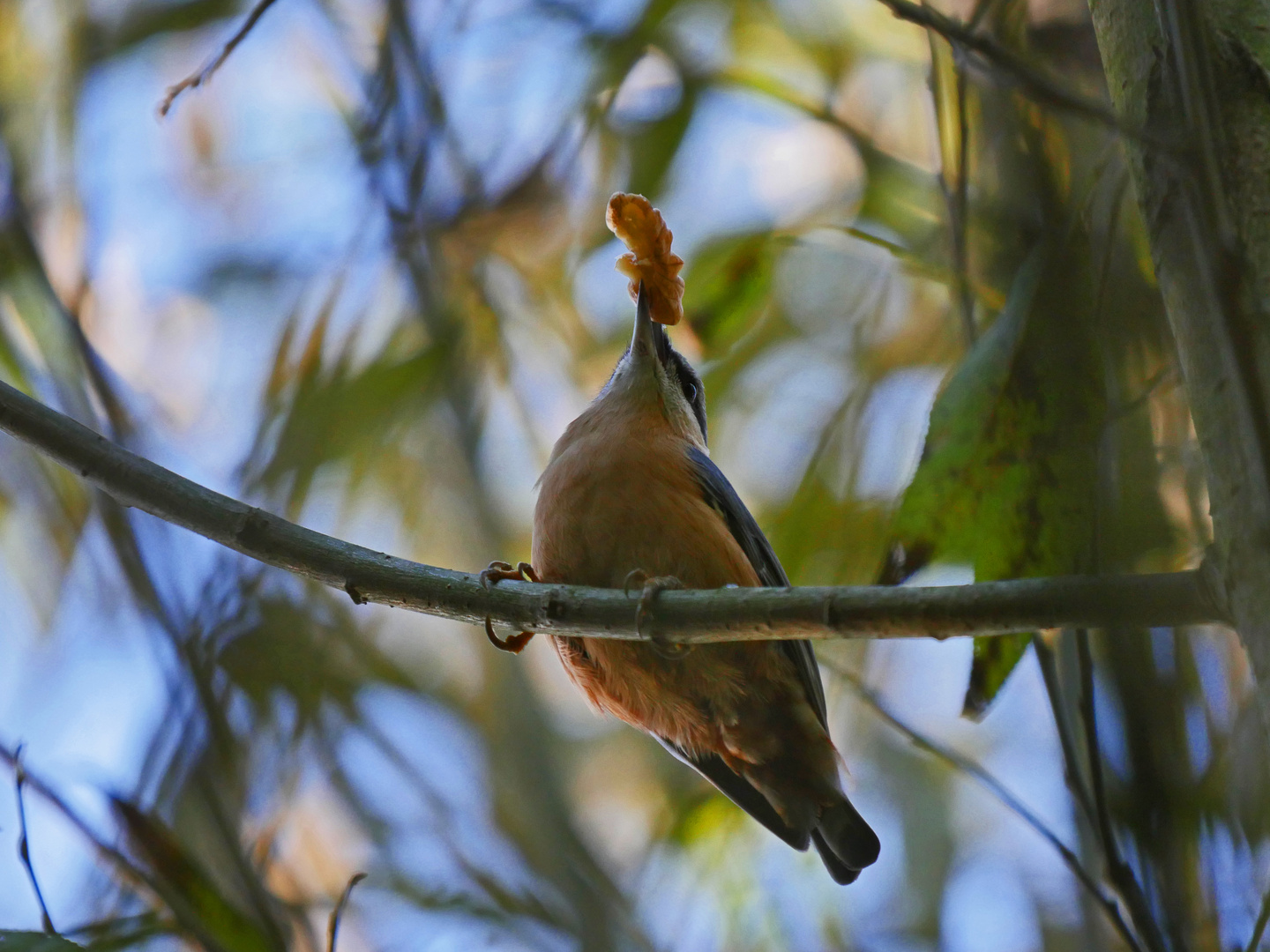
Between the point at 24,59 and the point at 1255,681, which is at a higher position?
the point at 24,59

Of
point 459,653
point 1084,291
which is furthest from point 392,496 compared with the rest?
point 1084,291

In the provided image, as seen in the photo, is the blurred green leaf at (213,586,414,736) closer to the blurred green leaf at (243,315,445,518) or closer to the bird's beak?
the blurred green leaf at (243,315,445,518)

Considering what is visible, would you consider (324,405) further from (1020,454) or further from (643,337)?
(1020,454)

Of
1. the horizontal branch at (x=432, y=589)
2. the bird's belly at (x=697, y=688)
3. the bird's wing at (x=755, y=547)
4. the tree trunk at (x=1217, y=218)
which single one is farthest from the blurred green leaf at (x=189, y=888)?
the tree trunk at (x=1217, y=218)

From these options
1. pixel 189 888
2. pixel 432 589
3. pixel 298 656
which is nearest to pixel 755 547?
pixel 432 589

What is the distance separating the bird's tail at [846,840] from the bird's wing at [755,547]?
0.30 m

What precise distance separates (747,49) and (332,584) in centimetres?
451

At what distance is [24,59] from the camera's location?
5777 mm

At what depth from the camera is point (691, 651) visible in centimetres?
336

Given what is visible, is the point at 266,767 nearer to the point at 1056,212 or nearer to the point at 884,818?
the point at 1056,212

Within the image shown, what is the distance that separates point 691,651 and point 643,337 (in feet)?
4.35

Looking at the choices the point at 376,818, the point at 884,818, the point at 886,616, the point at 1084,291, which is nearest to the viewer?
the point at 886,616

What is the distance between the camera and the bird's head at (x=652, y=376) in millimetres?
4070

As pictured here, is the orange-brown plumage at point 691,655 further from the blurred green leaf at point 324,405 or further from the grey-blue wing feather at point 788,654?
the blurred green leaf at point 324,405
